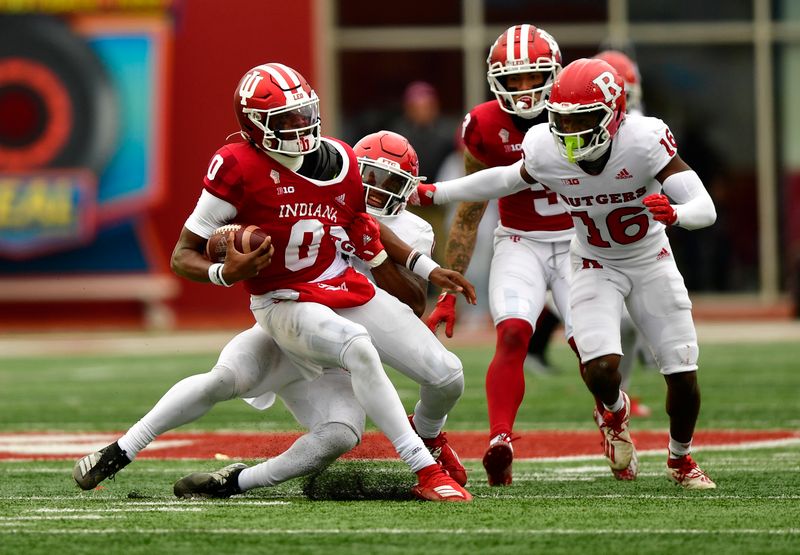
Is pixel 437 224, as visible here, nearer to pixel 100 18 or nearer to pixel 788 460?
pixel 100 18

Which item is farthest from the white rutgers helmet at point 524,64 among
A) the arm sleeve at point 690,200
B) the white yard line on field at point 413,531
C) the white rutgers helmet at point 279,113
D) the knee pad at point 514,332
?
the white yard line on field at point 413,531

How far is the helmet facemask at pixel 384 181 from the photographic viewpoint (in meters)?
5.86

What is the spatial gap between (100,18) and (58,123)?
1181 millimetres

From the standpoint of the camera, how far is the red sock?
19.6 feet

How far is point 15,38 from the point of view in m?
16.2

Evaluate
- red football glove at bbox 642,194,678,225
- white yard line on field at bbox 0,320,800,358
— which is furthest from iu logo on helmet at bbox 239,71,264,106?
white yard line on field at bbox 0,320,800,358

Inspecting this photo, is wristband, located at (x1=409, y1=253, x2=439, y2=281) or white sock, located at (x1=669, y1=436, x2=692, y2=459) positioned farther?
white sock, located at (x1=669, y1=436, x2=692, y2=459)

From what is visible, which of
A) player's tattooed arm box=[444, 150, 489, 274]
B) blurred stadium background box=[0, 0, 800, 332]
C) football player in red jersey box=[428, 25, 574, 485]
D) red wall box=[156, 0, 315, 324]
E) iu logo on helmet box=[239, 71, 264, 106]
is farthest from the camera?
red wall box=[156, 0, 315, 324]

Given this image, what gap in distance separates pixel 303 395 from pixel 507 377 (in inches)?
37.3

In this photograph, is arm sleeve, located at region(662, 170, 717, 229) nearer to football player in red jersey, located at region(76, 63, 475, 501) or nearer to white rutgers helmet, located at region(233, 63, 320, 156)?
football player in red jersey, located at region(76, 63, 475, 501)

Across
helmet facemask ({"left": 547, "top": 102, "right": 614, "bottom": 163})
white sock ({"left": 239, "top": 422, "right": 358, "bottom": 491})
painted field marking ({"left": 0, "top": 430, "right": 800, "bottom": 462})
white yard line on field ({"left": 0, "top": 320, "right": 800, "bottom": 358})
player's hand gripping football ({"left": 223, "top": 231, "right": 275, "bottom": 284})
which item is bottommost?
white yard line on field ({"left": 0, "top": 320, "right": 800, "bottom": 358})

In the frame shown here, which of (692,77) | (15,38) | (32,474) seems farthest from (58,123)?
(32,474)

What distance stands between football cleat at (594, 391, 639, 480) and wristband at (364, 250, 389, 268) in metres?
1.17

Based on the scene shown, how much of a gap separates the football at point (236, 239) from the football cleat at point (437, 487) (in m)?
0.94
